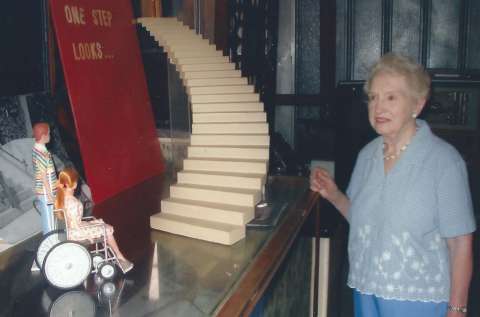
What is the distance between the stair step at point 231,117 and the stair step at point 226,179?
32cm

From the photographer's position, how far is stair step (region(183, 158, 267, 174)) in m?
2.23

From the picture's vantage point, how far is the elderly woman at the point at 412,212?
1.64 m

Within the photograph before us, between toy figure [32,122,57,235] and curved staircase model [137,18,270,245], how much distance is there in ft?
1.82

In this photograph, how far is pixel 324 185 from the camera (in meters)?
2.25

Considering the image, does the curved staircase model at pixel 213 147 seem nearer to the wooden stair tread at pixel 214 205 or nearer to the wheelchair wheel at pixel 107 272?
the wooden stair tread at pixel 214 205

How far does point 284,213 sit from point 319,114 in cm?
164

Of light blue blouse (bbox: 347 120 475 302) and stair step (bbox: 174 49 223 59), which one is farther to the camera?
stair step (bbox: 174 49 223 59)

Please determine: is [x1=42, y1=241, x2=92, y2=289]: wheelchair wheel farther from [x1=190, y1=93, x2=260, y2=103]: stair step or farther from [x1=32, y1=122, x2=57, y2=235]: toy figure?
[x1=190, y1=93, x2=260, y2=103]: stair step

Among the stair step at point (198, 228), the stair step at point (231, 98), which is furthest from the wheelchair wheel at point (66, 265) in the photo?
the stair step at point (231, 98)

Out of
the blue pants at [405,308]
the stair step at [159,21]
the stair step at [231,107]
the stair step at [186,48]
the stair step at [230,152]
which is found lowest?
the blue pants at [405,308]

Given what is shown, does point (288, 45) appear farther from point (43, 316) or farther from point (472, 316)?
point (43, 316)

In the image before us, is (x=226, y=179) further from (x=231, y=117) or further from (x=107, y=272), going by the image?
(x=107, y=272)

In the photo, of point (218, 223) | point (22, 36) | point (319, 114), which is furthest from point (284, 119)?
point (22, 36)

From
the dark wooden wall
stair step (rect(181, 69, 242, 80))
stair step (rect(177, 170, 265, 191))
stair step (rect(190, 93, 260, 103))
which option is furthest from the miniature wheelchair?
the dark wooden wall
